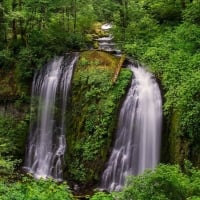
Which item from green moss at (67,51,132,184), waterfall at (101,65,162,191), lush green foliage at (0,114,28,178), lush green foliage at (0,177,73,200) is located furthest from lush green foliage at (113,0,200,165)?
lush green foliage at (0,114,28,178)

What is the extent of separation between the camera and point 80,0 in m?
20.8

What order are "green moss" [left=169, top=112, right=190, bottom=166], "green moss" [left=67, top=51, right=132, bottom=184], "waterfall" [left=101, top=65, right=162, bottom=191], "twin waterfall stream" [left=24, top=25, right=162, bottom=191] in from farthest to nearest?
1. "green moss" [left=67, top=51, right=132, bottom=184]
2. "twin waterfall stream" [left=24, top=25, right=162, bottom=191]
3. "waterfall" [left=101, top=65, right=162, bottom=191]
4. "green moss" [left=169, top=112, right=190, bottom=166]

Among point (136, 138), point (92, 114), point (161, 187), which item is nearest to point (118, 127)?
point (136, 138)

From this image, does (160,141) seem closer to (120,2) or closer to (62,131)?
(62,131)

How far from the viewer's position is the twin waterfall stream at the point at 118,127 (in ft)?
48.9

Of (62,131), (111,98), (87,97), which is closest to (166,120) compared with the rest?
(111,98)

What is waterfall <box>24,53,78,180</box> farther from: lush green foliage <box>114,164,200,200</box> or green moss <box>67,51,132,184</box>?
lush green foliage <box>114,164,200,200</box>

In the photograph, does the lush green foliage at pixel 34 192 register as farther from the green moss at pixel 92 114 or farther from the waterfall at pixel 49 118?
the waterfall at pixel 49 118

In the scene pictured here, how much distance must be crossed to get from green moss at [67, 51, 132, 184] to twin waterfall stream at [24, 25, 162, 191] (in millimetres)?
336

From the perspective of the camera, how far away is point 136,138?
15.1 m

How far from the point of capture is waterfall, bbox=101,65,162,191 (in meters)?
14.8

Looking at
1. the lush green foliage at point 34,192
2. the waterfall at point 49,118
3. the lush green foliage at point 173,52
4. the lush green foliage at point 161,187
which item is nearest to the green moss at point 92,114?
the waterfall at point 49,118

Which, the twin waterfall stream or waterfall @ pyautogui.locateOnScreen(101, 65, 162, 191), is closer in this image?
waterfall @ pyautogui.locateOnScreen(101, 65, 162, 191)

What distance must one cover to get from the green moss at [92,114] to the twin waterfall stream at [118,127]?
34cm
